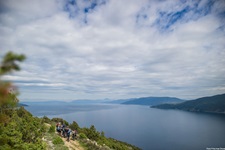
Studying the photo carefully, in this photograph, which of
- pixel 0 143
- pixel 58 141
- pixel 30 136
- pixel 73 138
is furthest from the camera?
Result: pixel 73 138

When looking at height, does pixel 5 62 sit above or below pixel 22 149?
above

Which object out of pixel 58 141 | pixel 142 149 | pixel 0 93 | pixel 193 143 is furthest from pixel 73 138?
pixel 193 143

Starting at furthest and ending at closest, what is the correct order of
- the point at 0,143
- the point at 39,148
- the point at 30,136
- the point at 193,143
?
the point at 193,143, the point at 30,136, the point at 39,148, the point at 0,143

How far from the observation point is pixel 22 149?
13844 mm

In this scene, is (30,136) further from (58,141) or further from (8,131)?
(8,131)

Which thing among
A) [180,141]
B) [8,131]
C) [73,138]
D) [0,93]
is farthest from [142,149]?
[0,93]

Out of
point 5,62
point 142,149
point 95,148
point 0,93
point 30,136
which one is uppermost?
point 5,62

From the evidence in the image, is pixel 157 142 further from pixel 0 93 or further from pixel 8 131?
pixel 0 93

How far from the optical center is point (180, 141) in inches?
3575

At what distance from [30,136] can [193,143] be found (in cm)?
9132

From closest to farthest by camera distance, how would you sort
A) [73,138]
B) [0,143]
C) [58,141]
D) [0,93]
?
1. [0,93]
2. [0,143]
3. [58,141]
4. [73,138]

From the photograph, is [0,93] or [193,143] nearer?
[0,93]

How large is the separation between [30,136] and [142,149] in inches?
2762

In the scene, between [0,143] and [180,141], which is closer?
[0,143]
